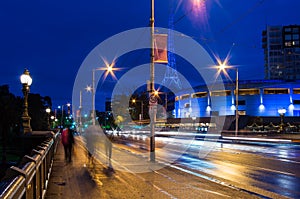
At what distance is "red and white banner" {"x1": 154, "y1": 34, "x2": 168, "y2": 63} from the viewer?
1836 centimetres

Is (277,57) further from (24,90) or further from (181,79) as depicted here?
(24,90)

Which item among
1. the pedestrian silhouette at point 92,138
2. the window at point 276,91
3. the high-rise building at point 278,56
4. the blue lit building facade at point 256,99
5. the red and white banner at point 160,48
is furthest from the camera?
the high-rise building at point 278,56

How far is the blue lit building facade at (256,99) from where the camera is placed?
10431 cm

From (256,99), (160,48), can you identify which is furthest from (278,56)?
(160,48)

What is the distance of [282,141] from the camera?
39188 mm

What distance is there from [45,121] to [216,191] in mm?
48361

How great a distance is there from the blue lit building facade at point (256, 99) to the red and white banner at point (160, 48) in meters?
90.2

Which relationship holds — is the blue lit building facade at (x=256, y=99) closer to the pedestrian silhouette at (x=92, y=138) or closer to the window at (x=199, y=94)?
the window at (x=199, y=94)

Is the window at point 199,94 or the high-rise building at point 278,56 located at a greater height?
the high-rise building at point 278,56

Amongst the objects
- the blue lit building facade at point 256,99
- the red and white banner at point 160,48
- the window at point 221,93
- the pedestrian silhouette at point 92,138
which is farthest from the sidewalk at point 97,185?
the window at point 221,93

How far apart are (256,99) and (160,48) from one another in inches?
3600

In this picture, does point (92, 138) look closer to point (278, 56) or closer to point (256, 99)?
point (256, 99)

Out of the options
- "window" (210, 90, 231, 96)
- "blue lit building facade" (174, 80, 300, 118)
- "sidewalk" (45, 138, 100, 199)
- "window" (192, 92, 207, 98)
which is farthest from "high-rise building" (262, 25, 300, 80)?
"sidewalk" (45, 138, 100, 199)

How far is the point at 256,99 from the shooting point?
105688 mm
